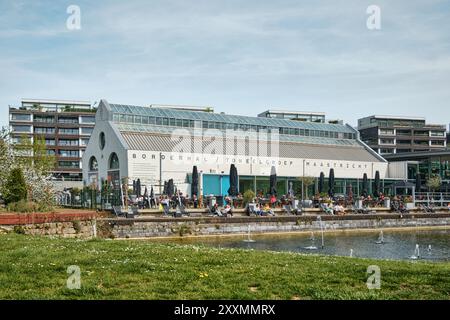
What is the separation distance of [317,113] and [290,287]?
118947mm

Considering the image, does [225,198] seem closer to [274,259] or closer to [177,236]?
[177,236]

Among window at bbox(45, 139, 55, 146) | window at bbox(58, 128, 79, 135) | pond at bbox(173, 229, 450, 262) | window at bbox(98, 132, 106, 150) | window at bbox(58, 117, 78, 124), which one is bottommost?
pond at bbox(173, 229, 450, 262)

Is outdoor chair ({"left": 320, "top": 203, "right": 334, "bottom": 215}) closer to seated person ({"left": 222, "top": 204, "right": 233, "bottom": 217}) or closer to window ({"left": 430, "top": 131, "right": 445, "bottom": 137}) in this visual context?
seated person ({"left": 222, "top": 204, "right": 233, "bottom": 217})

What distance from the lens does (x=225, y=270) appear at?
1162 cm

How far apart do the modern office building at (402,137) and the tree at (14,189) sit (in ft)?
331

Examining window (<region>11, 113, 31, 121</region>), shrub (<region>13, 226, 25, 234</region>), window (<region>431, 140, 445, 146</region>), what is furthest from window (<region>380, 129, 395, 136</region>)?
shrub (<region>13, 226, 25, 234</region>)

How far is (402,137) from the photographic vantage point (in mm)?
121625

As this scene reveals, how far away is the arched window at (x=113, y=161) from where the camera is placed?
62.3 m

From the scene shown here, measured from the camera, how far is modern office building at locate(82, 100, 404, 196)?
6006 centimetres

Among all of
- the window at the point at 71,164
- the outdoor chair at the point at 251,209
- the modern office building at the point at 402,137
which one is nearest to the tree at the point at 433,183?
the outdoor chair at the point at 251,209

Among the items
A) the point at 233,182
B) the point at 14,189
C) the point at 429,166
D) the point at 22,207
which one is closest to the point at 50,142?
the point at 233,182

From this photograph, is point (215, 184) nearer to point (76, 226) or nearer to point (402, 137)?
point (76, 226)

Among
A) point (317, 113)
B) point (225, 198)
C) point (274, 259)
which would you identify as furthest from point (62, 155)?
point (274, 259)

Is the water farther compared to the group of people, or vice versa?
the group of people
